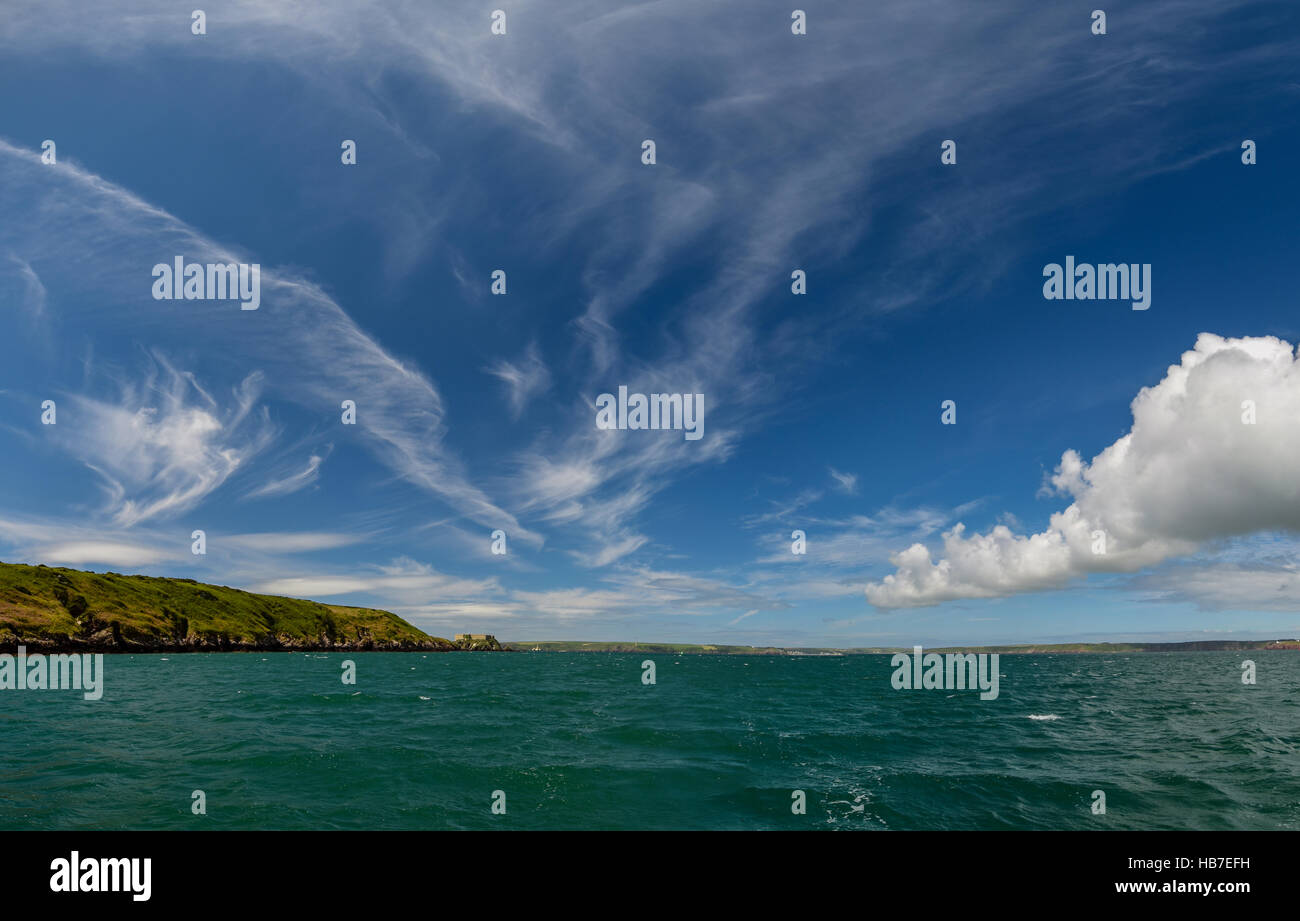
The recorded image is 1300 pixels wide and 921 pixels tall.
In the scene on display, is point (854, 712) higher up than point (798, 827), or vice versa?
point (798, 827)

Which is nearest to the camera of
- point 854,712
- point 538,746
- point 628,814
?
point 628,814

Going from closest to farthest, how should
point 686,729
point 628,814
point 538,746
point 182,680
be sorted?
point 628,814, point 538,746, point 686,729, point 182,680

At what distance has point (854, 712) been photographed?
2109 inches

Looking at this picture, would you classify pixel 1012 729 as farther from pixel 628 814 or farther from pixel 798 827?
pixel 628 814

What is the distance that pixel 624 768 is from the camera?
91.3 feet

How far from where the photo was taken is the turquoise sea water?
21.0m

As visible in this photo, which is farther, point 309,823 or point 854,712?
point 854,712

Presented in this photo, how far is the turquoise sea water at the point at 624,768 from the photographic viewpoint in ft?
69.0

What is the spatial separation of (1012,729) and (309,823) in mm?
44071
